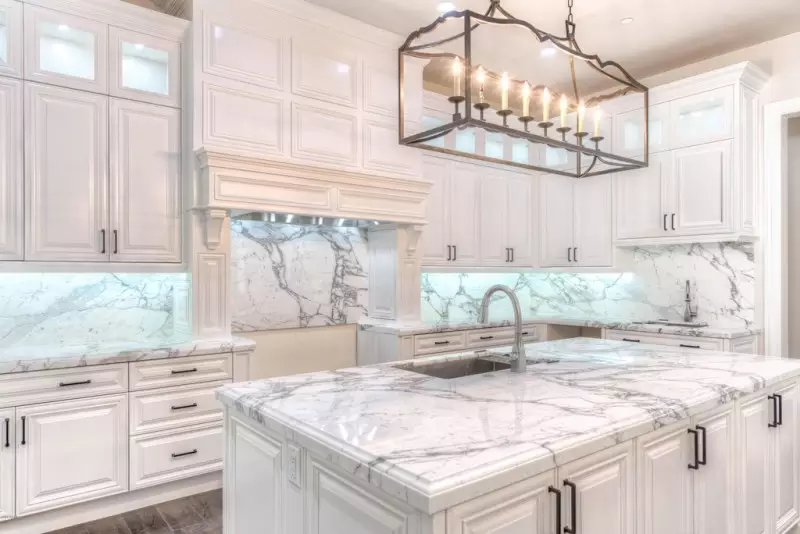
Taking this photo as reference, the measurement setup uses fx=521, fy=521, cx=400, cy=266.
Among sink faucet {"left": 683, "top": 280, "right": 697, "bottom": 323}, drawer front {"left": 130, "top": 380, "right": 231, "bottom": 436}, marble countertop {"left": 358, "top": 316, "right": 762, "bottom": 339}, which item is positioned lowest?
drawer front {"left": 130, "top": 380, "right": 231, "bottom": 436}

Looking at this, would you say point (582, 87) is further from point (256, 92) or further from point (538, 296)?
point (256, 92)

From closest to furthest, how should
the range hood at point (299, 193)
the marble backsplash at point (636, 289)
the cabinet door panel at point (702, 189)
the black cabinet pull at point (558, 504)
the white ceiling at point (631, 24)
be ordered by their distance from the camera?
the black cabinet pull at point (558, 504)
the range hood at point (299, 193)
the white ceiling at point (631, 24)
the cabinet door panel at point (702, 189)
the marble backsplash at point (636, 289)

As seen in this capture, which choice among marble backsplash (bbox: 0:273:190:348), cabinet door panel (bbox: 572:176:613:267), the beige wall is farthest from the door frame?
marble backsplash (bbox: 0:273:190:348)

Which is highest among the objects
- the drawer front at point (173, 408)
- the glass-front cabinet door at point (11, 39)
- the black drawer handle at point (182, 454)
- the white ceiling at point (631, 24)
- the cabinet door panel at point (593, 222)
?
the white ceiling at point (631, 24)

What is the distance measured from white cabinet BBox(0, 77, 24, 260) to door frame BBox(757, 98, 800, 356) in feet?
16.4

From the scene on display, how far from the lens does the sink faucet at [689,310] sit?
4352 millimetres

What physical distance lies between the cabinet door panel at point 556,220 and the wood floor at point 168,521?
362 centimetres

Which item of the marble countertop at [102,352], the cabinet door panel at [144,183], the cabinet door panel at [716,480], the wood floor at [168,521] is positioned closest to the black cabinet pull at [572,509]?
the cabinet door panel at [716,480]

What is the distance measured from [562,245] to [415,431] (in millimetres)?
4028

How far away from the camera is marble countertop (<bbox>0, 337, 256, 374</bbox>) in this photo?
8.66 ft

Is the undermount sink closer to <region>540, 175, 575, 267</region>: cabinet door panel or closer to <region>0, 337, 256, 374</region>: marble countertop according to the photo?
<region>0, 337, 256, 374</region>: marble countertop

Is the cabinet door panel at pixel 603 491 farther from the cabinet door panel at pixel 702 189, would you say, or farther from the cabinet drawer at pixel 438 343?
the cabinet door panel at pixel 702 189

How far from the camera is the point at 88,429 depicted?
2779 millimetres

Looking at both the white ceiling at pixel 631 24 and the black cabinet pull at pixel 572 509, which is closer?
the black cabinet pull at pixel 572 509
